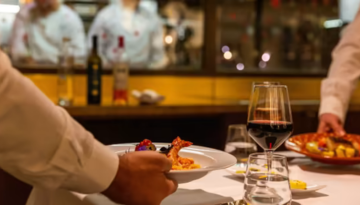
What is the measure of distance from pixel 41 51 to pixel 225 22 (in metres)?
1.62

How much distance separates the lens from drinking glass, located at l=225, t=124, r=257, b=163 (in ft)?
4.39

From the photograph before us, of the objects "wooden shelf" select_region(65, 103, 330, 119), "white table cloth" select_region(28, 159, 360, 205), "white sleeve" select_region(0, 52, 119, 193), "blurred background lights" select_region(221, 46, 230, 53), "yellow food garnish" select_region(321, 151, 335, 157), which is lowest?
"wooden shelf" select_region(65, 103, 330, 119)

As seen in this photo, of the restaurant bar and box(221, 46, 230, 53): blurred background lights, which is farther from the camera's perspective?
box(221, 46, 230, 53): blurred background lights

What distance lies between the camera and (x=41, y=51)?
3.08m

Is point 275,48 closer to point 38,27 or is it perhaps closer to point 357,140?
point 38,27

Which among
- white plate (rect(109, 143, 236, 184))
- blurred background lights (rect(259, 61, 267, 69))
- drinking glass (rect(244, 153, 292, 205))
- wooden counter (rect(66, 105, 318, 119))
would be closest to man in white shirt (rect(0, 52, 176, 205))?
white plate (rect(109, 143, 236, 184))

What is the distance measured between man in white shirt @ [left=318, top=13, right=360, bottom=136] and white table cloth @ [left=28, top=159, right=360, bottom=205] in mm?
497

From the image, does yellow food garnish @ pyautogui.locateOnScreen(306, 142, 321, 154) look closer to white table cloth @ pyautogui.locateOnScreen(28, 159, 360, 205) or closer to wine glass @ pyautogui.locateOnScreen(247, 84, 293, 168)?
white table cloth @ pyautogui.locateOnScreen(28, 159, 360, 205)

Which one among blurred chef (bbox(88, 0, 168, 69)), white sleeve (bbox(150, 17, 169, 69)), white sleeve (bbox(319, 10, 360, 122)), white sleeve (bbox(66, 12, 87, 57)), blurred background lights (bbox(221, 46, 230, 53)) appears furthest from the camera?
blurred background lights (bbox(221, 46, 230, 53))

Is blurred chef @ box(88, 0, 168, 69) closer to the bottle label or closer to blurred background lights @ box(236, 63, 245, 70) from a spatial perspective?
blurred background lights @ box(236, 63, 245, 70)

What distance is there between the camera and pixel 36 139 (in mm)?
705

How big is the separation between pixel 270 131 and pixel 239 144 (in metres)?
0.29

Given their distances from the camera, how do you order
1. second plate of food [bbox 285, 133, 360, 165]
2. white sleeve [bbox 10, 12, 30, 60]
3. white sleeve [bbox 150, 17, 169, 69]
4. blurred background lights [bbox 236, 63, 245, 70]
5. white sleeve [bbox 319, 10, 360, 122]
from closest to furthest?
second plate of food [bbox 285, 133, 360, 165] < white sleeve [bbox 319, 10, 360, 122] < white sleeve [bbox 10, 12, 30, 60] < white sleeve [bbox 150, 17, 169, 69] < blurred background lights [bbox 236, 63, 245, 70]

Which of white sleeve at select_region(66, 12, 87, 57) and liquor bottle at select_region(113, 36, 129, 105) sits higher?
white sleeve at select_region(66, 12, 87, 57)
